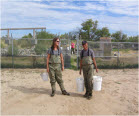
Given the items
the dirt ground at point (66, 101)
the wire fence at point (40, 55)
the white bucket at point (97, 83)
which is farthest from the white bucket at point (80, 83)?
the wire fence at point (40, 55)

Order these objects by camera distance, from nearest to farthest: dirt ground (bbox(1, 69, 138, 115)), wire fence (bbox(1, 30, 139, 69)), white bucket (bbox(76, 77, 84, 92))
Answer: dirt ground (bbox(1, 69, 138, 115)) < white bucket (bbox(76, 77, 84, 92)) < wire fence (bbox(1, 30, 139, 69))

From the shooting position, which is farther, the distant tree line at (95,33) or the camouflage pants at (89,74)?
the distant tree line at (95,33)

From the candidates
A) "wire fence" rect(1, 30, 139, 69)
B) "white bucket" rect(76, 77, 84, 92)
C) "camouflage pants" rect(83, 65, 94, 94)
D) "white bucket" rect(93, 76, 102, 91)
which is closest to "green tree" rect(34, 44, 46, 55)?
"wire fence" rect(1, 30, 139, 69)

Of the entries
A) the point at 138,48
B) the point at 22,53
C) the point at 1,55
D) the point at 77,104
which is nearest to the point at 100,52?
the point at 138,48

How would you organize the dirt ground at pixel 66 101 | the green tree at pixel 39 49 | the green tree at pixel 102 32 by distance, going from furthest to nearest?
1. the green tree at pixel 102 32
2. the green tree at pixel 39 49
3. the dirt ground at pixel 66 101

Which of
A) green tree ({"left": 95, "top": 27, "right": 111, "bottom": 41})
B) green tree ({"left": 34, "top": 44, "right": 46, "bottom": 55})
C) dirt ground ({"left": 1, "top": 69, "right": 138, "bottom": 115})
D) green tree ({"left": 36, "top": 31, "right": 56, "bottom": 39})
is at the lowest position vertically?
dirt ground ({"left": 1, "top": 69, "right": 138, "bottom": 115})

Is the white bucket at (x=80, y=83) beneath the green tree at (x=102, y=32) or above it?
beneath

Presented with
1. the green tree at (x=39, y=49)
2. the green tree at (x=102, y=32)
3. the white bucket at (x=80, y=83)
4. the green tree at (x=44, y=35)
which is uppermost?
the green tree at (x=102, y=32)

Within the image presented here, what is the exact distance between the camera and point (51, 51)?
191 inches

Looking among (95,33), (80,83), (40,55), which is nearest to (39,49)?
(40,55)

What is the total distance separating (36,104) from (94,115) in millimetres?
1589

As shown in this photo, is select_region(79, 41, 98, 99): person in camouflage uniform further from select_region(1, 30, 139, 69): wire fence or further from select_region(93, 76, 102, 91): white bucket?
select_region(1, 30, 139, 69): wire fence

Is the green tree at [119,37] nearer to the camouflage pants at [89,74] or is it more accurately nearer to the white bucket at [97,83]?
the white bucket at [97,83]

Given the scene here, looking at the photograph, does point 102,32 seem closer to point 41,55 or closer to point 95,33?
point 95,33
